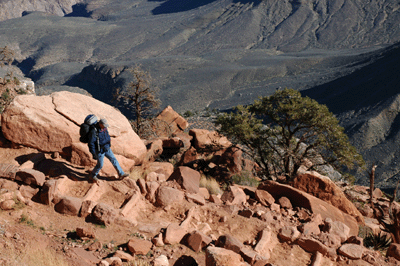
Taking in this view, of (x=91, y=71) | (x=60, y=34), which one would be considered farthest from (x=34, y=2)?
(x=91, y=71)

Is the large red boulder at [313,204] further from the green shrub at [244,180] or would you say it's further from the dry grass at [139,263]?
the dry grass at [139,263]

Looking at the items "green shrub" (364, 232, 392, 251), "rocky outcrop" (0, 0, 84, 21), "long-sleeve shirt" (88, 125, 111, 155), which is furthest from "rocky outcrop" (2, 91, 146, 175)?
"rocky outcrop" (0, 0, 84, 21)

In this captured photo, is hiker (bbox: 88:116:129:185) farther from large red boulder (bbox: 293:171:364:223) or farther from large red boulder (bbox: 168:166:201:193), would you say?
large red boulder (bbox: 293:171:364:223)

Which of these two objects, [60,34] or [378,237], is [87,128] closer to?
[378,237]

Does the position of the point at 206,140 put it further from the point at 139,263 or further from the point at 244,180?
the point at 139,263

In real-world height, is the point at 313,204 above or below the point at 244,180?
above

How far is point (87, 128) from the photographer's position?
22.9 feet

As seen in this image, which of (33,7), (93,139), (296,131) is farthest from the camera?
(33,7)

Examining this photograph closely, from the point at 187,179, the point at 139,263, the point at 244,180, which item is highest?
the point at 139,263

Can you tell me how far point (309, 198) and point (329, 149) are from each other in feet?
9.42

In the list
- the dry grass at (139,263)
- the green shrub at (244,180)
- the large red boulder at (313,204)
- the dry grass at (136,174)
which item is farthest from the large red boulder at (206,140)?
the dry grass at (139,263)

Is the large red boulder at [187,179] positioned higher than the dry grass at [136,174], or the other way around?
the large red boulder at [187,179]

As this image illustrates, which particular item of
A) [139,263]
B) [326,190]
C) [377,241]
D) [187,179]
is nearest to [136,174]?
→ [187,179]

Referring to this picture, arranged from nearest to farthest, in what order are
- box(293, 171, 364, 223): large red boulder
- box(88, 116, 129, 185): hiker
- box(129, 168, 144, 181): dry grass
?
box(88, 116, 129, 185): hiker
box(129, 168, 144, 181): dry grass
box(293, 171, 364, 223): large red boulder
